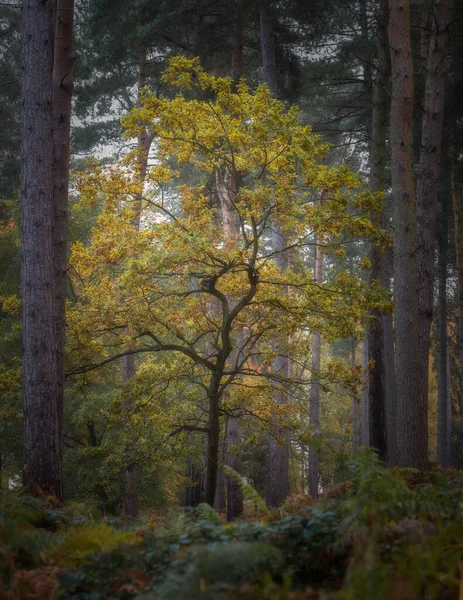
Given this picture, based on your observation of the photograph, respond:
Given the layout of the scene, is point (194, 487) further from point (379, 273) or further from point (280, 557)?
point (280, 557)

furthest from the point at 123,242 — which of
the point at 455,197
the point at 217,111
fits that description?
the point at 455,197

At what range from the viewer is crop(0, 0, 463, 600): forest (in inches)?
127

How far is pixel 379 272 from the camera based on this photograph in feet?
37.6

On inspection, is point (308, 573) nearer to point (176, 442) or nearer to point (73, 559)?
point (73, 559)

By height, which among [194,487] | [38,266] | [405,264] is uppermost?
[405,264]

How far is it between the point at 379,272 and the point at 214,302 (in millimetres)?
4312

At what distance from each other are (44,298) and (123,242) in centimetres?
189

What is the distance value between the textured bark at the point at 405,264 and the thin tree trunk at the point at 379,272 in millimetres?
2201

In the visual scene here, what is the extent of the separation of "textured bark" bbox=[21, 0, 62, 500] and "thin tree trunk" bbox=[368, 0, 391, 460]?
6.37m

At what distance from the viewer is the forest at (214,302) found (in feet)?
10.6

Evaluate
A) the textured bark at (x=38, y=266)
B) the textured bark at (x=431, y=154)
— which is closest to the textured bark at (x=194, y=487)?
the textured bark at (x=38, y=266)

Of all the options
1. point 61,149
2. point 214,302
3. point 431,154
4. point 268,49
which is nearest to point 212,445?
point 61,149

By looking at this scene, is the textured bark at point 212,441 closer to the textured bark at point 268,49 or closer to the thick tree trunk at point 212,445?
the thick tree trunk at point 212,445

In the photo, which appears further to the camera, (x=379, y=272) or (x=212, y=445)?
(x=379, y=272)
